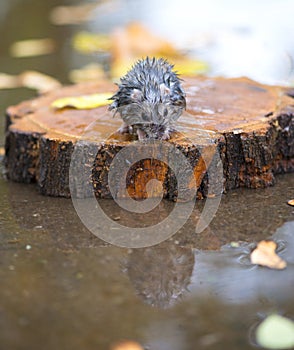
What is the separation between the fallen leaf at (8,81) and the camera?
664 cm

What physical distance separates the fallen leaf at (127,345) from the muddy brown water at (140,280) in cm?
3

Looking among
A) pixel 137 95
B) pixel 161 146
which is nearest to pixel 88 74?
pixel 137 95

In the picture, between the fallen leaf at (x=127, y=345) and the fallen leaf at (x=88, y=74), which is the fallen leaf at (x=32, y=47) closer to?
the fallen leaf at (x=88, y=74)

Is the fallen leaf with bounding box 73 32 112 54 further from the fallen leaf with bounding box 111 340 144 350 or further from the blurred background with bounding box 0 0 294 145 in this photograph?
the fallen leaf with bounding box 111 340 144 350

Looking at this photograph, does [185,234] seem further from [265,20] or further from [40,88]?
[265,20]

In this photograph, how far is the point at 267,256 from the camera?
3.24 meters

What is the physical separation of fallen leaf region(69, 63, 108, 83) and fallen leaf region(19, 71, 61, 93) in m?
0.22

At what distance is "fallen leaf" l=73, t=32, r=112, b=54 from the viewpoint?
799 cm

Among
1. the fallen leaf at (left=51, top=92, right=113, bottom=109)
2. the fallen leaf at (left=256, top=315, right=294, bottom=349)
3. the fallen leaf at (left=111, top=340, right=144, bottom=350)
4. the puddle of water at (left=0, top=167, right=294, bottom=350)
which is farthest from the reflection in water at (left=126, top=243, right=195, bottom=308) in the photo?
the fallen leaf at (left=51, top=92, right=113, bottom=109)

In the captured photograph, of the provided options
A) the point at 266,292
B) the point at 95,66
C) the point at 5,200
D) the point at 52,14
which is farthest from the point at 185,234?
the point at 52,14

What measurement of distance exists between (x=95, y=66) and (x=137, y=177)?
3618mm

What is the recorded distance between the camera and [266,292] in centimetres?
294

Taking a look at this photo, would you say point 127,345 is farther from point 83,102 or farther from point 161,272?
point 83,102

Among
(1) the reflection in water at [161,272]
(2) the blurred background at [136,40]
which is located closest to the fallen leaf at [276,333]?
(1) the reflection in water at [161,272]
